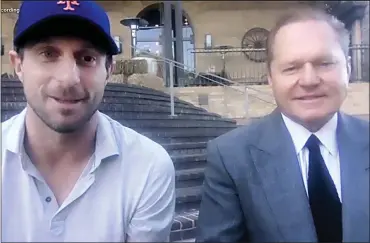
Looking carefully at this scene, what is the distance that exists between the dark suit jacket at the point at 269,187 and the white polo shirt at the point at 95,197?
122 millimetres

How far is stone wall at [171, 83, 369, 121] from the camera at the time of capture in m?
0.97

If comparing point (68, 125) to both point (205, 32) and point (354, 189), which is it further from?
point (354, 189)

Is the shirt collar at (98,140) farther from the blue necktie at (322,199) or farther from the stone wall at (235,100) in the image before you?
the blue necktie at (322,199)

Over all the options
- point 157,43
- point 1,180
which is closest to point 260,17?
point 157,43

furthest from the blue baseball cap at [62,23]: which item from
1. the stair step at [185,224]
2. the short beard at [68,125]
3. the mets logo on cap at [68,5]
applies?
the stair step at [185,224]

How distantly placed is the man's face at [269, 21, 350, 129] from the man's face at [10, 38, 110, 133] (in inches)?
13.6

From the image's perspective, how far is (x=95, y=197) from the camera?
0.98 m

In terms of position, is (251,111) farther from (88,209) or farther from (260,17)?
(88,209)

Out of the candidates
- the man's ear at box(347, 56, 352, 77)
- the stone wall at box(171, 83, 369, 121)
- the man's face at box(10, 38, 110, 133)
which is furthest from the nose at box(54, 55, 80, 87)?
the man's ear at box(347, 56, 352, 77)

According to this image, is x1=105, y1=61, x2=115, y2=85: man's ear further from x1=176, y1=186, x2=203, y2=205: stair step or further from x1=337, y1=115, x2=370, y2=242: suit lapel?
x1=337, y1=115, x2=370, y2=242: suit lapel

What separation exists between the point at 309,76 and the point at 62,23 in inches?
18.7

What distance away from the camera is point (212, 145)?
3.29 ft

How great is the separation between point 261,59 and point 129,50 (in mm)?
300

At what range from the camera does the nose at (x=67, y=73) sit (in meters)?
0.87
